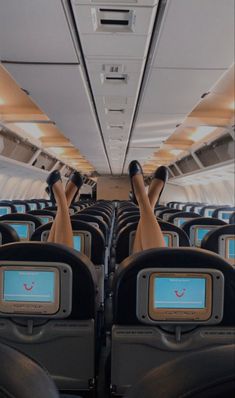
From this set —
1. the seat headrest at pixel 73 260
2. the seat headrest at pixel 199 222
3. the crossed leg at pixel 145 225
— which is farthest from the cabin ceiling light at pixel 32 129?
the seat headrest at pixel 73 260

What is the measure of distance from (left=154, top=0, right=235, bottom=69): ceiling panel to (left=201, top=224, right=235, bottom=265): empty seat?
1.66m

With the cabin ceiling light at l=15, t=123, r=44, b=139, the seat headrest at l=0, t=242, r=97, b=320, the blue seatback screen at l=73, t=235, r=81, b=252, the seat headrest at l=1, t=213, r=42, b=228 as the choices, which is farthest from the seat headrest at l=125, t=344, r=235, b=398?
the cabin ceiling light at l=15, t=123, r=44, b=139

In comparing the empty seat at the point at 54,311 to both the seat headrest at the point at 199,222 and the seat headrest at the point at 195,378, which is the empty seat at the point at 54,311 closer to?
the seat headrest at the point at 195,378

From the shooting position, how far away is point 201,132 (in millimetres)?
12789

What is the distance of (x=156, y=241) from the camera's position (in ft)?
13.3

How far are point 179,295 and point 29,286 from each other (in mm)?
801

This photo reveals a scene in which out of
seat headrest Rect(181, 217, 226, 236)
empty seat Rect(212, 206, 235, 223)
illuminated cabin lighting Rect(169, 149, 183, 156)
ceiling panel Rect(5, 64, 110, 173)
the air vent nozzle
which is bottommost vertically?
seat headrest Rect(181, 217, 226, 236)

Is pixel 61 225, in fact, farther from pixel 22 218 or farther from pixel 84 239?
pixel 22 218

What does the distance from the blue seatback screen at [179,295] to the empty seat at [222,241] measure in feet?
7.87

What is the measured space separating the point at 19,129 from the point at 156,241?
323 inches

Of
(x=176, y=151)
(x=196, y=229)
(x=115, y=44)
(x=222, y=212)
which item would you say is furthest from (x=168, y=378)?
(x=176, y=151)

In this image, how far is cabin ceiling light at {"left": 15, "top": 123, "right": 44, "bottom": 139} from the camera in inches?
472

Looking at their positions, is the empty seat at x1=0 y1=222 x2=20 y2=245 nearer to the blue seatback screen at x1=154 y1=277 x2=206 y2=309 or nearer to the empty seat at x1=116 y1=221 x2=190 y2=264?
the empty seat at x1=116 y1=221 x2=190 y2=264

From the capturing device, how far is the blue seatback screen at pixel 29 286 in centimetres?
252
